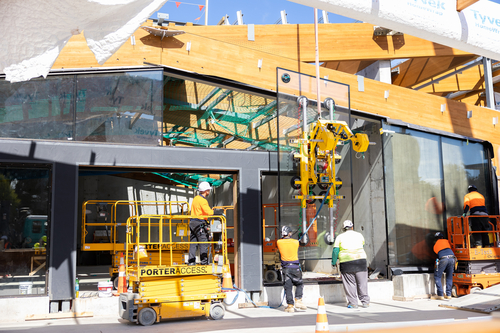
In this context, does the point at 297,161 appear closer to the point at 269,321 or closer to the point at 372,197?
the point at 372,197

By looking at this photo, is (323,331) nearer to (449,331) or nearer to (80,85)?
(449,331)

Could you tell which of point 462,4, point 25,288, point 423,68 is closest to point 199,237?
point 25,288

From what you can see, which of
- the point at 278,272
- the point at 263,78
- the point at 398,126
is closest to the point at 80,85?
the point at 263,78

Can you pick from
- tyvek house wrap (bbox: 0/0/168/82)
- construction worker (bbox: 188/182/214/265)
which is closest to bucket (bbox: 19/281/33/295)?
construction worker (bbox: 188/182/214/265)

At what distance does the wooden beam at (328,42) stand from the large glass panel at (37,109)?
12.4ft

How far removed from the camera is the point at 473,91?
65.1 feet

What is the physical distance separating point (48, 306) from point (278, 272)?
6230mm

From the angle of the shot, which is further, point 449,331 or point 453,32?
point 453,32

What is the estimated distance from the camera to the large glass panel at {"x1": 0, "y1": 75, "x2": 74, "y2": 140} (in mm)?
9875

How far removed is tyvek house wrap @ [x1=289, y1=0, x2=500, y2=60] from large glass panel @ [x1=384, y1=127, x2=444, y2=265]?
7103mm

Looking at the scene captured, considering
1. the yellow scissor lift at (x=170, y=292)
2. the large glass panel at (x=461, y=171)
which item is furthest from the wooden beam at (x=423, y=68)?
the yellow scissor lift at (x=170, y=292)

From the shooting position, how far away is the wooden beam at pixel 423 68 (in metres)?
15.5

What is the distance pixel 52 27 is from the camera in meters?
3.99

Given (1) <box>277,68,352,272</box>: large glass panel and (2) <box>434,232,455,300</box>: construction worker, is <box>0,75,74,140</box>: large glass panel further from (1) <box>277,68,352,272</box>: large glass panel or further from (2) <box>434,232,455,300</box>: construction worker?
(2) <box>434,232,455,300</box>: construction worker
